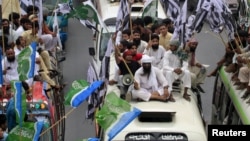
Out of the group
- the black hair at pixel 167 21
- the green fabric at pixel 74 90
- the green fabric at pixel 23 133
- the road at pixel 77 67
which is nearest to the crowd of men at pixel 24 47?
the green fabric at pixel 23 133

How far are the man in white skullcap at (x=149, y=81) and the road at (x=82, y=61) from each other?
3714 mm

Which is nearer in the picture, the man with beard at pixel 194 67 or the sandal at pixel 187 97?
the sandal at pixel 187 97

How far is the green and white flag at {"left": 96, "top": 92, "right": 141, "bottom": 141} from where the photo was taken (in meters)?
9.45

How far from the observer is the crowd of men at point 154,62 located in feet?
37.1

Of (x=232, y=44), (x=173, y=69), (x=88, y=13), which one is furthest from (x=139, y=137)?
(x=88, y=13)

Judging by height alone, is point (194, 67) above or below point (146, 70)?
below

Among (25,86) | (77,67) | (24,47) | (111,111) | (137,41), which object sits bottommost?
(77,67)

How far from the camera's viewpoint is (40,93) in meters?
12.0

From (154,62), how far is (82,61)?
7.20 m

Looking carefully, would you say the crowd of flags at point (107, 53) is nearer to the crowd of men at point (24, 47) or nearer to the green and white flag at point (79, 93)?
the green and white flag at point (79, 93)

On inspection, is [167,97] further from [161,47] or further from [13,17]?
[13,17]

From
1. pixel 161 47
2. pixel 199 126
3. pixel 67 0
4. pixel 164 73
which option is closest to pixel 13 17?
pixel 67 0

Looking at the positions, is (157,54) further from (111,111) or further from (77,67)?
(77,67)

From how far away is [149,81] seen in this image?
1143 cm
